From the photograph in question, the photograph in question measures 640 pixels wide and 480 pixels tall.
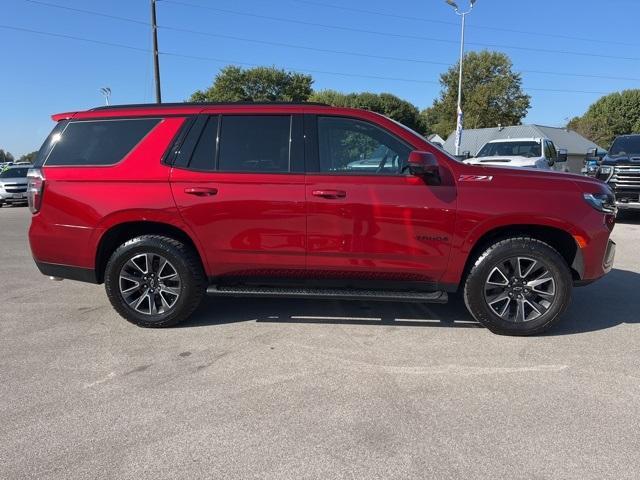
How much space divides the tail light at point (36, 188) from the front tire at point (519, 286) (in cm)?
397

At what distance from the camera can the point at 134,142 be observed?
4406 mm

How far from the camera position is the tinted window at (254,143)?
4.27m

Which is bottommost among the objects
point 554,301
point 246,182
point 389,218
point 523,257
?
point 554,301

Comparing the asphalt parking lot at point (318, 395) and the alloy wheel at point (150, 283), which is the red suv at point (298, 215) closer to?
the alloy wheel at point (150, 283)

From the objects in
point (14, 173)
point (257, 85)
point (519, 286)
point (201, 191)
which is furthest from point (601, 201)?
point (257, 85)

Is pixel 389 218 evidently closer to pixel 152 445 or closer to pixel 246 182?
pixel 246 182

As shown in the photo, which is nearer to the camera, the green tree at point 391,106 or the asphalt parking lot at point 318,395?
the asphalt parking lot at point 318,395

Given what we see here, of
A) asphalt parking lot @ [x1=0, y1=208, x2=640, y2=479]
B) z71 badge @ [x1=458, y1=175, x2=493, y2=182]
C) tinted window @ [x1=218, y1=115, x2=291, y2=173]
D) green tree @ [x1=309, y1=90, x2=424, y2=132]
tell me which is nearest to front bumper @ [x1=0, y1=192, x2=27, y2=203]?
asphalt parking lot @ [x1=0, y1=208, x2=640, y2=479]

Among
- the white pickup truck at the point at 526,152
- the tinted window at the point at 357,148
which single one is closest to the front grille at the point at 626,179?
the white pickup truck at the point at 526,152

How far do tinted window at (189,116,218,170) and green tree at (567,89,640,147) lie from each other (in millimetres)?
68930

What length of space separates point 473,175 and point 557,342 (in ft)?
5.29

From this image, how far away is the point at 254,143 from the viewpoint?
433cm

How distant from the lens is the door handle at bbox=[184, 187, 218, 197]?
13.8 ft

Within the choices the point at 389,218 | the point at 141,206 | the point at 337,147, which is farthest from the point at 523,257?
the point at 141,206
